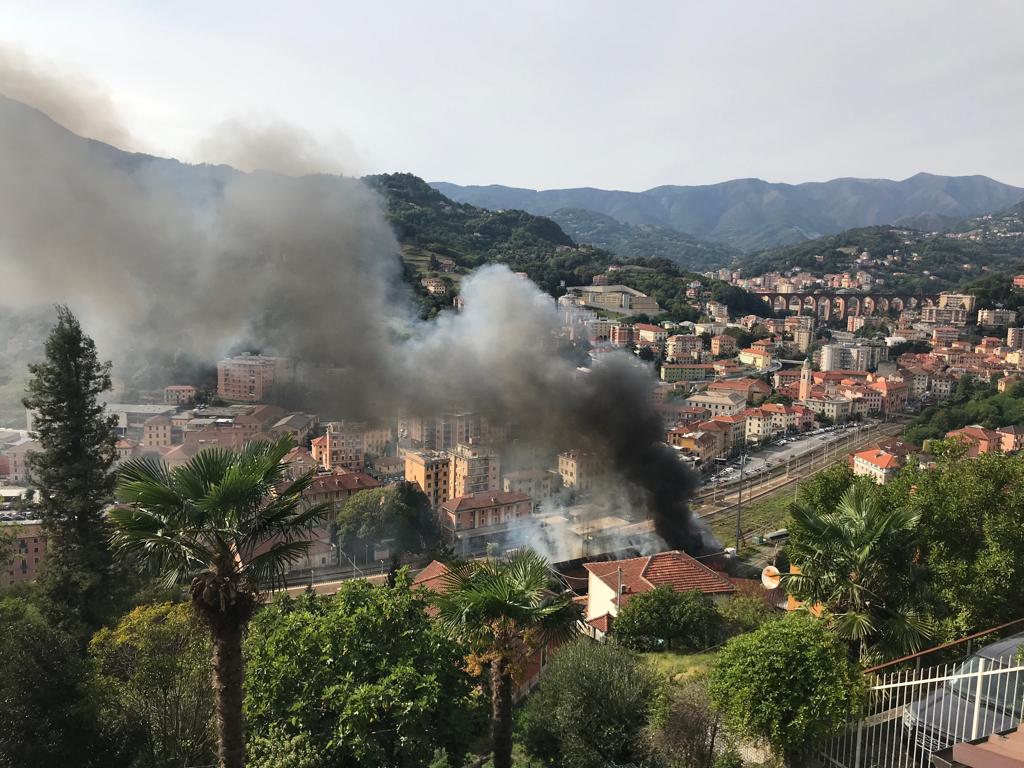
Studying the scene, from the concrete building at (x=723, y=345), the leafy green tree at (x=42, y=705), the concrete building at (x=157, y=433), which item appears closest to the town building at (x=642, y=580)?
the leafy green tree at (x=42, y=705)

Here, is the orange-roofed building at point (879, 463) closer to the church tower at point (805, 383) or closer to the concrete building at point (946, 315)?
the church tower at point (805, 383)

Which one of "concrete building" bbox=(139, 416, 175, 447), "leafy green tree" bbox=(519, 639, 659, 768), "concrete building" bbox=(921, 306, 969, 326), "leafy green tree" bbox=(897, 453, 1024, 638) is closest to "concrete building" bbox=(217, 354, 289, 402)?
"concrete building" bbox=(139, 416, 175, 447)

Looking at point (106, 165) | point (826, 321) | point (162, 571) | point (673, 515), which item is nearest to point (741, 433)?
point (673, 515)

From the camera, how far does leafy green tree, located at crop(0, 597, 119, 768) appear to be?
903cm

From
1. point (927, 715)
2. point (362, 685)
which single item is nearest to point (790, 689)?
point (927, 715)

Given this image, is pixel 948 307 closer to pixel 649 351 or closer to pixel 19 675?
pixel 649 351

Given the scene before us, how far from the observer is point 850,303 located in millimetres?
135750

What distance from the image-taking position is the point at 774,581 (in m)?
22.4

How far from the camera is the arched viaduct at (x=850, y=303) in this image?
13250 centimetres

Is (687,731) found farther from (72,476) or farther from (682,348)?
→ (682,348)

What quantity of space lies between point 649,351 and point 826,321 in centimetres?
5772

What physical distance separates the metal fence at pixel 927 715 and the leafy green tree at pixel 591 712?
2215 millimetres

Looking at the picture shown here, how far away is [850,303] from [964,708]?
472 feet

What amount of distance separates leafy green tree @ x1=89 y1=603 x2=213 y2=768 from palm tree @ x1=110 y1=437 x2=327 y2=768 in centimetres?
448
